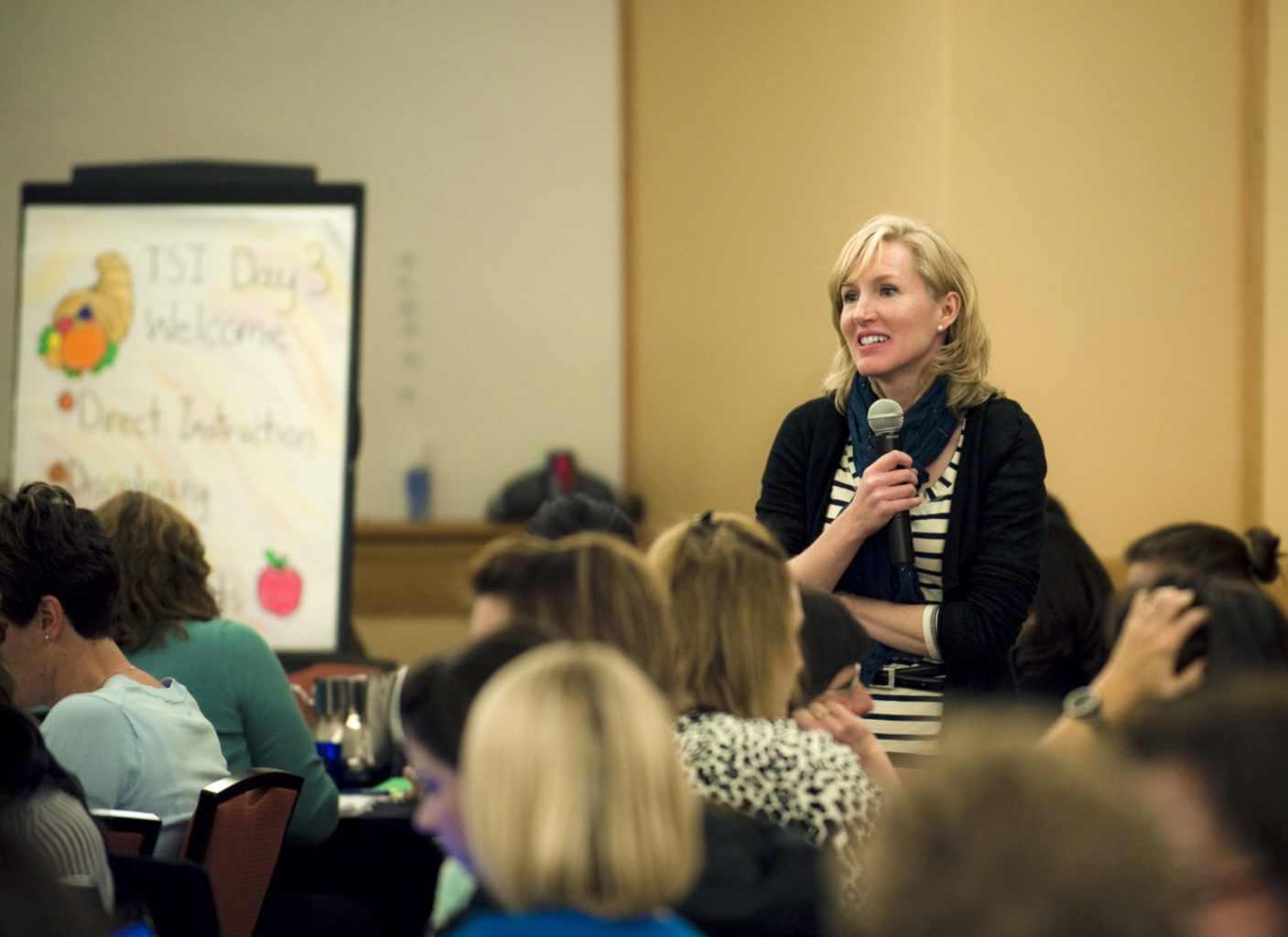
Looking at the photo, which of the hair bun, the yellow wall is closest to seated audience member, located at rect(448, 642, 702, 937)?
the hair bun

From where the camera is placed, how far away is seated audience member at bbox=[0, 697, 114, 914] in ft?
4.76

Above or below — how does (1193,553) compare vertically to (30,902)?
above

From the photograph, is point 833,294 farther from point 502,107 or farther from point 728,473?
point 502,107

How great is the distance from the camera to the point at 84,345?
408 cm

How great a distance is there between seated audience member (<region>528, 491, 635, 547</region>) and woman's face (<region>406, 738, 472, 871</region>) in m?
0.59

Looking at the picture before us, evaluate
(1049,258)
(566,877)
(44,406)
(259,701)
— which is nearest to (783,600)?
(566,877)

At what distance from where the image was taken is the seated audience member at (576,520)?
1.88 m

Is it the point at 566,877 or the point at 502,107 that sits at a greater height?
the point at 502,107

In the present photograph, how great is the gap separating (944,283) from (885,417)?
0.25 metres

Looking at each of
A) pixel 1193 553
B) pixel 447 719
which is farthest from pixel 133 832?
pixel 1193 553

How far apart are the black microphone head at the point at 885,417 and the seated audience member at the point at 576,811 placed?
3.52 ft

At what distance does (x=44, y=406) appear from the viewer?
4.07 meters

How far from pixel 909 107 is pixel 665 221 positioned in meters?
1.47

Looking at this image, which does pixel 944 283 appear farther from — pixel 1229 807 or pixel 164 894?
pixel 164 894
